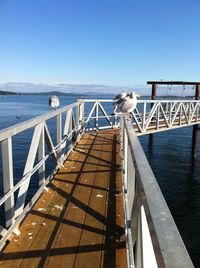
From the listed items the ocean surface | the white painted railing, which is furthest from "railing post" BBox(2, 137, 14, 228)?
the white painted railing

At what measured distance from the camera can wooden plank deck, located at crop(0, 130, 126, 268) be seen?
2795mm

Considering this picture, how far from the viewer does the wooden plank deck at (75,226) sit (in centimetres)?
279

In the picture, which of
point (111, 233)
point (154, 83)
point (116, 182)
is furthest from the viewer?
point (154, 83)

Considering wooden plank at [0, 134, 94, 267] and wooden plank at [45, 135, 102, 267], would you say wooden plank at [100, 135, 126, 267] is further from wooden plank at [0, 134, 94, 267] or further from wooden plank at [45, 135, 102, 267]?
wooden plank at [0, 134, 94, 267]

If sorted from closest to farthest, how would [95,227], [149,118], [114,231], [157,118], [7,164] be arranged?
[7,164], [114,231], [95,227], [149,118], [157,118]

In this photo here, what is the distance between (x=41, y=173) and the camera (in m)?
4.59

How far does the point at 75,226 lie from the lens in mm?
3455

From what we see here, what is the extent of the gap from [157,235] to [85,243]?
217 cm

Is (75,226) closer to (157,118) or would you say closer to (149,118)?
(149,118)

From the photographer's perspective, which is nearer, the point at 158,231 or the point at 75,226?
the point at 158,231

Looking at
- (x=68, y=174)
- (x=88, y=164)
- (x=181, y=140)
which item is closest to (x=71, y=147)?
(x=88, y=164)

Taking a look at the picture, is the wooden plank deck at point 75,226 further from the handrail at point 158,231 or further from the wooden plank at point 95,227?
the handrail at point 158,231

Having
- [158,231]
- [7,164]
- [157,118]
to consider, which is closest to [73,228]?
A: [7,164]

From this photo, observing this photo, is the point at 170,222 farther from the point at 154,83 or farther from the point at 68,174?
the point at 154,83
